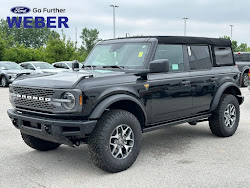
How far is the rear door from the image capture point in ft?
18.9

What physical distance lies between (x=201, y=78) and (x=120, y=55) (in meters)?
1.45

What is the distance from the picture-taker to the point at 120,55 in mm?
5469

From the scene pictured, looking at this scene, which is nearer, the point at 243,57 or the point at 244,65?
the point at 244,65

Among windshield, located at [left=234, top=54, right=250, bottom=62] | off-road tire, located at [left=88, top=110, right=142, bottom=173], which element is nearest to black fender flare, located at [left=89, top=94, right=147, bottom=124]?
off-road tire, located at [left=88, top=110, right=142, bottom=173]

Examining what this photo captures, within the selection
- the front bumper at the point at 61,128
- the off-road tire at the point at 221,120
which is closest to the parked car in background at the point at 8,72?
the off-road tire at the point at 221,120

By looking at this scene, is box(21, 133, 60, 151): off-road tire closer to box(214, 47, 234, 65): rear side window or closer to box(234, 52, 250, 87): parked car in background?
box(214, 47, 234, 65): rear side window

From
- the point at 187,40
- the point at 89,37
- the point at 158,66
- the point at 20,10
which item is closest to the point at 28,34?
the point at 89,37

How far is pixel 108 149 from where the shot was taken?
4438 mm

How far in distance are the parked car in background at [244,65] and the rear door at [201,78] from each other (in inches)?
467

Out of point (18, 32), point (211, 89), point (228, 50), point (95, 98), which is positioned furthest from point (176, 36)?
point (18, 32)

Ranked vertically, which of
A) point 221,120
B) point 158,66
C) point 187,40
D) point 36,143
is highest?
point 187,40

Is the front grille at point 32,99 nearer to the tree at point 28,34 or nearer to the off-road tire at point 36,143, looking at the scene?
the off-road tire at point 36,143

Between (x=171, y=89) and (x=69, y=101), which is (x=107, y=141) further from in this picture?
(x=171, y=89)

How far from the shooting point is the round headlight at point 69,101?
4184mm
